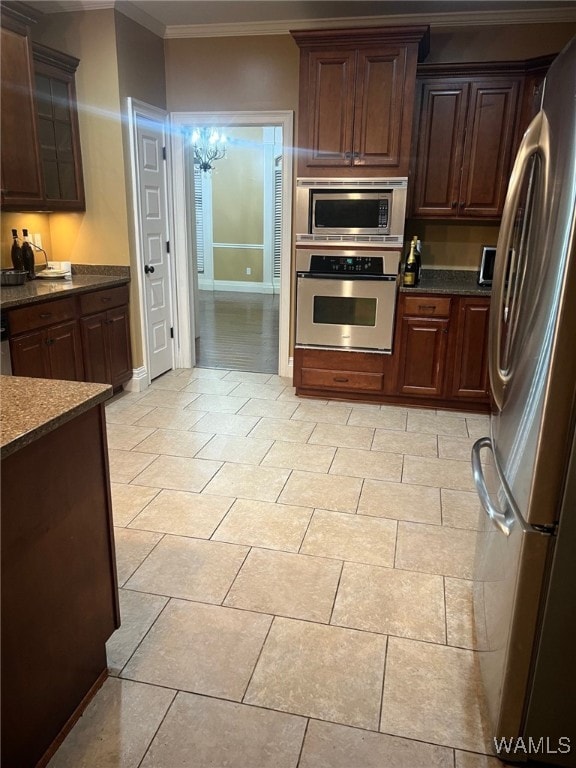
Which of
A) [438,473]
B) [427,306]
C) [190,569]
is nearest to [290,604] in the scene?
[190,569]

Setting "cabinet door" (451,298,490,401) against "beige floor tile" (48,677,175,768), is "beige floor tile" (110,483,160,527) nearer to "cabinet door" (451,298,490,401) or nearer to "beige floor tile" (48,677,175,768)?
"beige floor tile" (48,677,175,768)

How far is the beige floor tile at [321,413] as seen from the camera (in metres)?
3.92

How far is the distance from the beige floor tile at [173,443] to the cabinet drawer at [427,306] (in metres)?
1.71

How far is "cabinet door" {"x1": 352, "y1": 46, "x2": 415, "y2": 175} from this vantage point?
3648mm

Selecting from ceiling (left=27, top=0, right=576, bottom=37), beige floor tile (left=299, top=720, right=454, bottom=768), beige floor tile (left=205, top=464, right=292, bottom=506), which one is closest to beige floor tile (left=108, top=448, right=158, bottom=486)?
beige floor tile (left=205, top=464, right=292, bottom=506)

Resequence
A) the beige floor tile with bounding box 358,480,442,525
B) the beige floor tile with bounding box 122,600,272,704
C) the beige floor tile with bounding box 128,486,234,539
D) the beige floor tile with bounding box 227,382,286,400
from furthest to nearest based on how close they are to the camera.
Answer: the beige floor tile with bounding box 227,382,286,400 → the beige floor tile with bounding box 358,480,442,525 → the beige floor tile with bounding box 128,486,234,539 → the beige floor tile with bounding box 122,600,272,704

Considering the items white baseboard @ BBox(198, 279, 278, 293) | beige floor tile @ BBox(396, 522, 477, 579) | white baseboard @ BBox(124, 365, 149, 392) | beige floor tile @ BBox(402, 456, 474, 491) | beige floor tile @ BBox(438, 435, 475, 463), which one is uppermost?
white baseboard @ BBox(198, 279, 278, 293)

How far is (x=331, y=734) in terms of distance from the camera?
154 centimetres

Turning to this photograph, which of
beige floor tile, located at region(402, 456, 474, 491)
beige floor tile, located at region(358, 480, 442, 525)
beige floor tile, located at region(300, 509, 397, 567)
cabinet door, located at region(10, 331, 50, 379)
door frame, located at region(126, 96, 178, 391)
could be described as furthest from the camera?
door frame, located at region(126, 96, 178, 391)

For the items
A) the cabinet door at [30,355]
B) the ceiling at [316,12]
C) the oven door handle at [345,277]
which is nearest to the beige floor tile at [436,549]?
the oven door handle at [345,277]

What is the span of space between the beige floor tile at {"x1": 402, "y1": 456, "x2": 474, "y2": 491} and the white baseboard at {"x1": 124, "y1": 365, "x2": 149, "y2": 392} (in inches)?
91.1

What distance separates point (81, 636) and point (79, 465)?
1.67 feet

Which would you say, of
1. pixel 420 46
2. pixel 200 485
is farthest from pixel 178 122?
pixel 200 485

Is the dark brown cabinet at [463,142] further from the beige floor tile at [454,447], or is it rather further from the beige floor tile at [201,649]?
the beige floor tile at [201,649]
